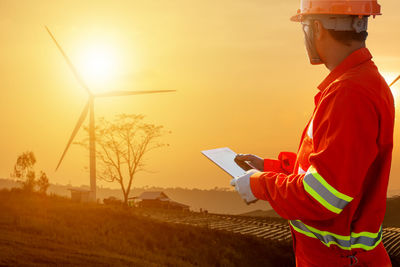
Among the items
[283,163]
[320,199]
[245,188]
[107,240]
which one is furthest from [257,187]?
[107,240]

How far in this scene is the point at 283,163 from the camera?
434 centimetres

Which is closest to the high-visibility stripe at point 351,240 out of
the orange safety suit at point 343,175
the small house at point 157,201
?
the orange safety suit at point 343,175

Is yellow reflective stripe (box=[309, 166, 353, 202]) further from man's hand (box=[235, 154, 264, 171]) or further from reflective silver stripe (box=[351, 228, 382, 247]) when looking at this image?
man's hand (box=[235, 154, 264, 171])

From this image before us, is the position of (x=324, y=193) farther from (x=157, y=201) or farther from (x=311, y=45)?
(x=157, y=201)

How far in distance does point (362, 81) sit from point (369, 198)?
782mm

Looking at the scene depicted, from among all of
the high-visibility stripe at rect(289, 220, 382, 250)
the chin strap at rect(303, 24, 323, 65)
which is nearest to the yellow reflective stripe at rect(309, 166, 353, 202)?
the high-visibility stripe at rect(289, 220, 382, 250)

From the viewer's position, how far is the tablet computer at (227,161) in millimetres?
4043

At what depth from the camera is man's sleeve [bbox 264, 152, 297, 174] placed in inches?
170

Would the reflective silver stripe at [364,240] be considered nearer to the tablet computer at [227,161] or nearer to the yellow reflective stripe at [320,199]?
the yellow reflective stripe at [320,199]

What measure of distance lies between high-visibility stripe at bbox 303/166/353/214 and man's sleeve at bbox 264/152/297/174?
118 centimetres

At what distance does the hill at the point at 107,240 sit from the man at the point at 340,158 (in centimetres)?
1819

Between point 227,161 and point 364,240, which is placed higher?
point 227,161

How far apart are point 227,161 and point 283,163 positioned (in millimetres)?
496

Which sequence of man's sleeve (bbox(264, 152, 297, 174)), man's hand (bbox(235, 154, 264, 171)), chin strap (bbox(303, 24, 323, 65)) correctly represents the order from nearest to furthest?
chin strap (bbox(303, 24, 323, 65))
man's sleeve (bbox(264, 152, 297, 174))
man's hand (bbox(235, 154, 264, 171))
